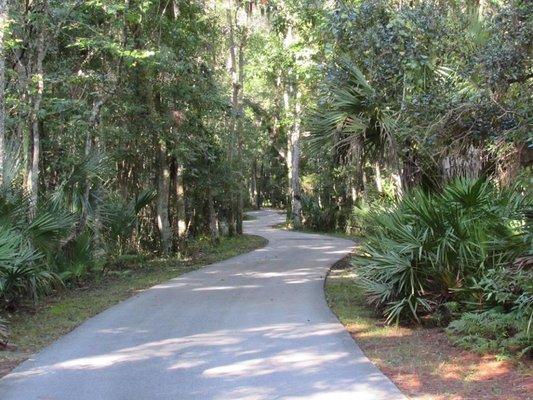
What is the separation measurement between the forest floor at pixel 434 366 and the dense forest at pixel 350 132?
302 millimetres

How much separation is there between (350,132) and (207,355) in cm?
587

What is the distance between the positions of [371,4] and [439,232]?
4059 millimetres

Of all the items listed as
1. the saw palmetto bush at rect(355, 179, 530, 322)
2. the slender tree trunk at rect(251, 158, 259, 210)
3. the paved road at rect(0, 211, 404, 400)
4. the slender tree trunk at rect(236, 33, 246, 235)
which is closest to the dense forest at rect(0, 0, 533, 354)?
the saw palmetto bush at rect(355, 179, 530, 322)

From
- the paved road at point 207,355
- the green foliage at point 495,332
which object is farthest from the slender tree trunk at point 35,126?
the green foliage at point 495,332

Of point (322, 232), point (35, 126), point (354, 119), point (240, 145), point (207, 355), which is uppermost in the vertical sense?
point (240, 145)

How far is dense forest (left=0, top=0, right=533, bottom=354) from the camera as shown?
8.48 metres

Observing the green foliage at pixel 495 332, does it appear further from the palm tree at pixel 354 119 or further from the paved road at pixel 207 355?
the palm tree at pixel 354 119

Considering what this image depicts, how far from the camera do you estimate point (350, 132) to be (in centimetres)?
1202

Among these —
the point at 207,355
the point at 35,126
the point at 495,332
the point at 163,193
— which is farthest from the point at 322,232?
the point at 207,355

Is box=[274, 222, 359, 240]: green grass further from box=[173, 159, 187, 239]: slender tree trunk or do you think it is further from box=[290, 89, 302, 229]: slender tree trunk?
box=[173, 159, 187, 239]: slender tree trunk

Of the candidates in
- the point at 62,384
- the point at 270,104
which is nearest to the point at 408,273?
the point at 62,384

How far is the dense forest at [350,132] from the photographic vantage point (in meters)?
8.48

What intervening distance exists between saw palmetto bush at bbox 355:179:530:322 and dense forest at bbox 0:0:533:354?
0.02 metres

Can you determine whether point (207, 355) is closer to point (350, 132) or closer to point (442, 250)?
point (442, 250)
